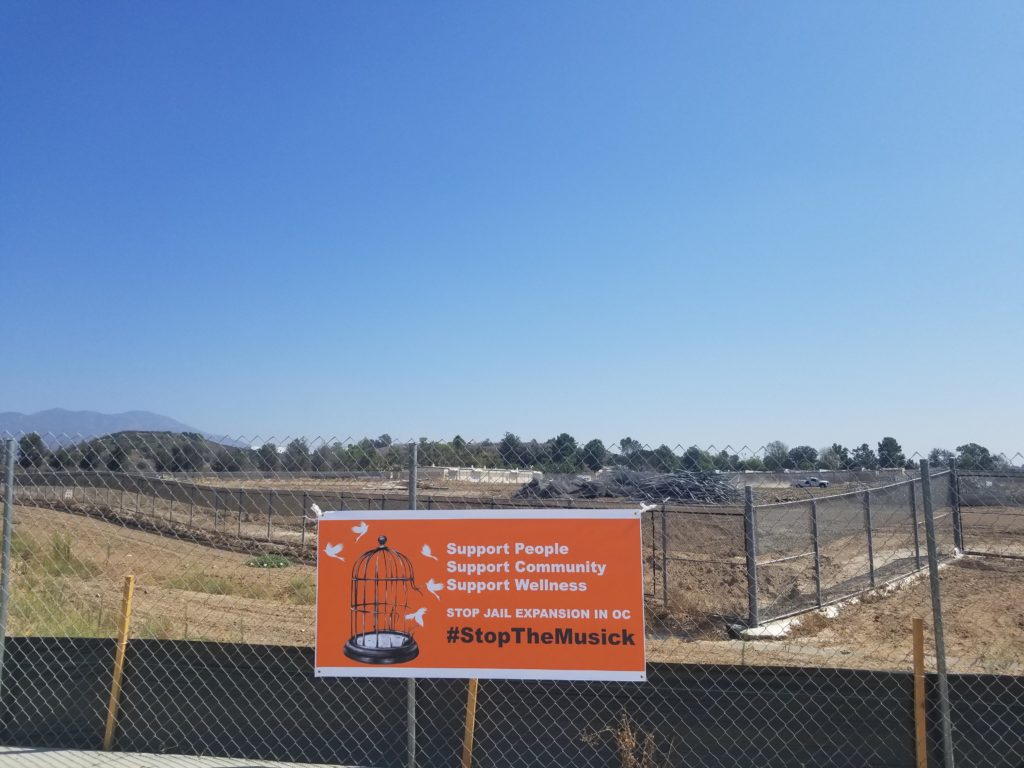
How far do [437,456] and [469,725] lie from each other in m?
1.60

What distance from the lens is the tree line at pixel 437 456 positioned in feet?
13.5

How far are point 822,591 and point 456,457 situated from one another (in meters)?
11.8

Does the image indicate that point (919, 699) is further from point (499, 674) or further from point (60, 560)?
point (60, 560)

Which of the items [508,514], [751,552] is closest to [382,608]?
[508,514]

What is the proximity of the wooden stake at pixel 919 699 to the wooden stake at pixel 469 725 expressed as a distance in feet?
7.85

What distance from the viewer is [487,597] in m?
4.02

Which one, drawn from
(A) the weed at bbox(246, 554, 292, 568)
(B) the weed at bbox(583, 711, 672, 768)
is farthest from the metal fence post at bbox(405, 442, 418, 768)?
(A) the weed at bbox(246, 554, 292, 568)

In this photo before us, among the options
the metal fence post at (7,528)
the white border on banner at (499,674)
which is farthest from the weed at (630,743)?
the metal fence post at (7,528)

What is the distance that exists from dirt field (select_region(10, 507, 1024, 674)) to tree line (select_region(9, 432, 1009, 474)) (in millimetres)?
2513

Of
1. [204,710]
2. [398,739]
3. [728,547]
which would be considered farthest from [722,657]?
[728,547]

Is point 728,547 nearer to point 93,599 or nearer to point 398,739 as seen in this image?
point 93,599

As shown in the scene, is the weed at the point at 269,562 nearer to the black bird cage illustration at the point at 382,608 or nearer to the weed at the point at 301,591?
the weed at the point at 301,591

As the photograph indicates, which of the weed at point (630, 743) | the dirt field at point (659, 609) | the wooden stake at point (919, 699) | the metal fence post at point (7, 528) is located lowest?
the dirt field at point (659, 609)

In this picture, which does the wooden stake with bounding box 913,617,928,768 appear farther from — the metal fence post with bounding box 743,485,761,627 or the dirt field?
the metal fence post with bounding box 743,485,761,627
